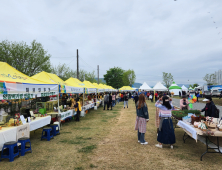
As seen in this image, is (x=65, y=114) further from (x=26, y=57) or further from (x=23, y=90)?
(x=26, y=57)

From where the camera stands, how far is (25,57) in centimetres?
1802

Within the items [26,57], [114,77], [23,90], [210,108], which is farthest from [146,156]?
[114,77]

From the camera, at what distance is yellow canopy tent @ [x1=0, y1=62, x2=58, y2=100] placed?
13.8 feet

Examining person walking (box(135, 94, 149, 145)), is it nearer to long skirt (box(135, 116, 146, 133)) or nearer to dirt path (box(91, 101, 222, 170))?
long skirt (box(135, 116, 146, 133))

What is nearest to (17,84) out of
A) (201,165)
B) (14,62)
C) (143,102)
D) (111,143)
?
(111,143)

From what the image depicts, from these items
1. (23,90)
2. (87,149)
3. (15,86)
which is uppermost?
(15,86)

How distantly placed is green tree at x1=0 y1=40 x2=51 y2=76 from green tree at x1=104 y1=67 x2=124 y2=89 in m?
43.9

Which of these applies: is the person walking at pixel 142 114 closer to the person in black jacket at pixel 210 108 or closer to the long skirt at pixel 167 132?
the long skirt at pixel 167 132

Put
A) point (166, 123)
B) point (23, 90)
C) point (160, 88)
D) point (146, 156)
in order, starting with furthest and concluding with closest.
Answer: point (160, 88) → point (23, 90) → point (166, 123) → point (146, 156)

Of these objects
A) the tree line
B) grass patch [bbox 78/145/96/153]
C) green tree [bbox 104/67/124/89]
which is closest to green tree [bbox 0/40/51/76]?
the tree line

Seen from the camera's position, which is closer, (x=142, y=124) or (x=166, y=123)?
(x=166, y=123)

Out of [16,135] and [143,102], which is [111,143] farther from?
[16,135]

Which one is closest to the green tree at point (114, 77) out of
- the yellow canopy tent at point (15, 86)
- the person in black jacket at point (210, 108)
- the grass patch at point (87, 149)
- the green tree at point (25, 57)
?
the green tree at point (25, 57)

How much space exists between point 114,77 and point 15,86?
59.4 m
